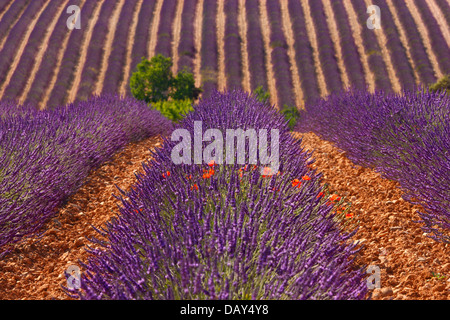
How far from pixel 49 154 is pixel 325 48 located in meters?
22.2

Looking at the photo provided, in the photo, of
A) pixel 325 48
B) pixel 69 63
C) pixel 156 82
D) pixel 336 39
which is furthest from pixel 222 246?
pixel 336 39

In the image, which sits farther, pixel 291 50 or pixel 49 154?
pixel 291 50

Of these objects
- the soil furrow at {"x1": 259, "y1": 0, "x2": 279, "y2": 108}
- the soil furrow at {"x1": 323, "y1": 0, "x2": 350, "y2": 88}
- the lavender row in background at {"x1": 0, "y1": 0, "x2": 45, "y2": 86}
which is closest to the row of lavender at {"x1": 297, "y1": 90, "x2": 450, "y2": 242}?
the soil furrow at {"x1": 259, "y1": 0, "x2": 279, "y2": 108}

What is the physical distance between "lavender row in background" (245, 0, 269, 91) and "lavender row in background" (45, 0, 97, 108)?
9361 mm

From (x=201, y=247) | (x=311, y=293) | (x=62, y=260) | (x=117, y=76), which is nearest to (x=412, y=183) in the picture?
(x=311, y=293)

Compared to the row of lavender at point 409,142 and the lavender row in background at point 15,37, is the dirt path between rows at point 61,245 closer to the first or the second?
the row of lavender at point 409,142

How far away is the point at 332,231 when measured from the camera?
8.12 ft

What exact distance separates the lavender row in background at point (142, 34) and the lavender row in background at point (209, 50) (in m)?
3.68

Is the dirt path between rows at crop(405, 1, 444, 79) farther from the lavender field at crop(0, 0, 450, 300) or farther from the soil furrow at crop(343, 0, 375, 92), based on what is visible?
the lavender field at crop(0, 0, 450, 300)

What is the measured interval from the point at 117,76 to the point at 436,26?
65.7ft

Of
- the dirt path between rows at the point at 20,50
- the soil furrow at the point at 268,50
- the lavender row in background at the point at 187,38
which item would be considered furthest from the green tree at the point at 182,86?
the dirt path between rows at the point at 20,50

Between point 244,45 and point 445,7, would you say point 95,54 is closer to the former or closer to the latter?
point 244,45

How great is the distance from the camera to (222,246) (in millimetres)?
1914

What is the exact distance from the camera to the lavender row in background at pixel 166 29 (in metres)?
23.2
